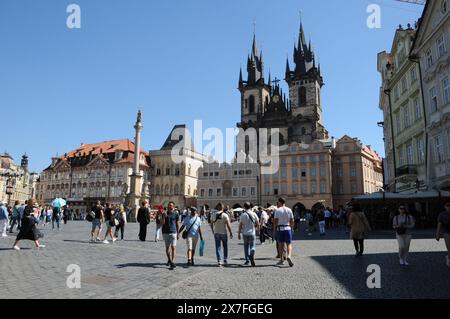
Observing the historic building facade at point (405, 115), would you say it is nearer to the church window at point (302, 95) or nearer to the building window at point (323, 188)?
the building window at point (323, 188)

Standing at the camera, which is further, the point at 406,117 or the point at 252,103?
the point at 252,103

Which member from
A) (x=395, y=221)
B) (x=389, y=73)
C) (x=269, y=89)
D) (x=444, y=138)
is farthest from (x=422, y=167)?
Answer: (x=269, y=89)

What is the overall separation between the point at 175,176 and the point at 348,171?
33.7 m

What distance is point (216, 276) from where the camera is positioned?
870 cm

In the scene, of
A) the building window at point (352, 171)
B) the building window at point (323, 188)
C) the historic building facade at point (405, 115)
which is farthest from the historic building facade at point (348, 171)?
the historic building facade at point (405, 115)

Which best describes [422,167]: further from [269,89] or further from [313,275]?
[269,89]

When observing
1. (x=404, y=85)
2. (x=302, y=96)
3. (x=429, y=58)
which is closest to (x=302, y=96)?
(x=302, y=96)

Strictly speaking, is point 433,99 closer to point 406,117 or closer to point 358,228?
point 406,117

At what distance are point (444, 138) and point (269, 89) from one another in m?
75.2

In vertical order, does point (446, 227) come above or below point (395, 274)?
above

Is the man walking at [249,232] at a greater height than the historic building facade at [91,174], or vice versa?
the historic building facade at [91,174]

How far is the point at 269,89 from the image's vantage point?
95688 millimetres

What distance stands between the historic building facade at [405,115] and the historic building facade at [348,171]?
1159 inches

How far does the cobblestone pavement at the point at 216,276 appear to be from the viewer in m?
6.76
